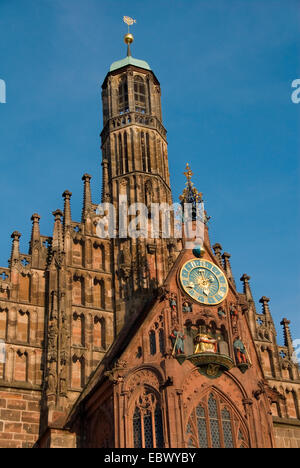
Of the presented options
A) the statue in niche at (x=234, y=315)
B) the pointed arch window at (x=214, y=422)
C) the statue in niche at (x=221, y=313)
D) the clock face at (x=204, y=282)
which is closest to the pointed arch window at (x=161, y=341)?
the clock face at (x=204, y=282)

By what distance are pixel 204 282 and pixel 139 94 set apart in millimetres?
15300

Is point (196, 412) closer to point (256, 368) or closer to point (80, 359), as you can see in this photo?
point (256, 368)

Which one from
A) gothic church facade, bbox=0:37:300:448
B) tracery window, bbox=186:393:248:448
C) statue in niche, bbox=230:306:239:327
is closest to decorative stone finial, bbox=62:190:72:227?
gothic church facade, bbox=0:37:300:448

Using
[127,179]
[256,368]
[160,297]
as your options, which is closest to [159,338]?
[160,297]

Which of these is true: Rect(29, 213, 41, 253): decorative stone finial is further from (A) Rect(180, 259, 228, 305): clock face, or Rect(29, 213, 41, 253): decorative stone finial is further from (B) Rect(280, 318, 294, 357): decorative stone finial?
(B) Rect(280, 318, 294, 357): decorative stone finial

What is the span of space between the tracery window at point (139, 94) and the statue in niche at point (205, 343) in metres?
17.0

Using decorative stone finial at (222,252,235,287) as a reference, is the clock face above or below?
below

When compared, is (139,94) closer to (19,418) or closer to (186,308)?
(186,308)

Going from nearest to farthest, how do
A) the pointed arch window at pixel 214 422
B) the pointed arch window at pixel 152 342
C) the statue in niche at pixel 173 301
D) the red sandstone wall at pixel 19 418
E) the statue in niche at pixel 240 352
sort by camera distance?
the pointed arch window at pixel 214 422, the pointed arch window at pixel 152 342, the red sandstone wall at pixel 19 418, the statue in niche at pixel 240 352, the statue in niche at pixel 173 301

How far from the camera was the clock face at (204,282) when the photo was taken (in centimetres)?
4006

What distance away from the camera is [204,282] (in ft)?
133

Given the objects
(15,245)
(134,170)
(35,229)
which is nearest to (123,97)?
(134,170)

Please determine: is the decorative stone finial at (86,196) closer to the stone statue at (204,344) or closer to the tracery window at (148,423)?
the stone statue at (204,344)

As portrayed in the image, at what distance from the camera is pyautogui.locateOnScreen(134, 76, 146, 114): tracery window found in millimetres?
51031
